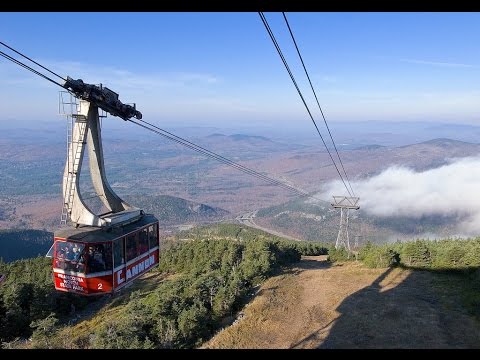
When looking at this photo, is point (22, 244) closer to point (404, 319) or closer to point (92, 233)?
point (404, 319)

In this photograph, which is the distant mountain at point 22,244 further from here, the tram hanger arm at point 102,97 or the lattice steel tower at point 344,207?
the tram hanger arm at point 102,97

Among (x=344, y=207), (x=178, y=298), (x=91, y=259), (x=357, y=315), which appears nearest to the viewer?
(x=91, y=259)

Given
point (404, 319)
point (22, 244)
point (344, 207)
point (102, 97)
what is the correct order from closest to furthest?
1. point (102, 97)
2. point (404, 319)
3. point (344, 207)
4. point (22, 244)

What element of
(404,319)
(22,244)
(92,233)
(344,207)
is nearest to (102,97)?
(92,233)

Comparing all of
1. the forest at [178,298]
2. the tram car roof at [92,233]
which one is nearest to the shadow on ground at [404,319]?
the forest at [178,298]

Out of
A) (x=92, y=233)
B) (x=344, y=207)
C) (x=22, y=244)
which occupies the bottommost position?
(x=22, y=244)

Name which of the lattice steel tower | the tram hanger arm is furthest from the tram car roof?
the lattice steel tower

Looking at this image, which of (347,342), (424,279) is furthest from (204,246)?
(347,342)

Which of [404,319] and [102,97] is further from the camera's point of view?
[404,319]
